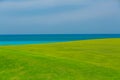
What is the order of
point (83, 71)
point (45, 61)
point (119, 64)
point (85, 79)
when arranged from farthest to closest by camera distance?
1. point (119, 64)
2. point (45, 61)
3. point (83, 71)
4. point (85, 79)

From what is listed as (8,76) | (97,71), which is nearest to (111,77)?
(97,71)

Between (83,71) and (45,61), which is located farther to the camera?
(45,61)

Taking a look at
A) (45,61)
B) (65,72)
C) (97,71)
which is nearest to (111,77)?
(97,71)

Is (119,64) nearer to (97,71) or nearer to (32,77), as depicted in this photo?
(97,71)

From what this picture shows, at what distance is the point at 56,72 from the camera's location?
15930 mm

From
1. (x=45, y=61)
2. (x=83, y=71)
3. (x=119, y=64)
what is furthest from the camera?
(x=119, y=64)

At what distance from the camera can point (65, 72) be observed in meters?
16.0

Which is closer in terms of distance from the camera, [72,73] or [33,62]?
[72,73]

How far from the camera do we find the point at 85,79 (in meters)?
15.3

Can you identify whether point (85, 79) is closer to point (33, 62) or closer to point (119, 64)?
point (33, 62)

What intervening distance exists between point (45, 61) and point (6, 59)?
2241 millimetres

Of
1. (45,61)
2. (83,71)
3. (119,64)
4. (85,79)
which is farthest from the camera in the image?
(119,64)

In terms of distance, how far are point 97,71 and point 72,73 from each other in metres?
1.46

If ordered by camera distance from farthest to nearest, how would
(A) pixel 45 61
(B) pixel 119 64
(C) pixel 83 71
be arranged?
(B) pixel 119 64, (A) pixel 45 61, (C) pixel 83 71
